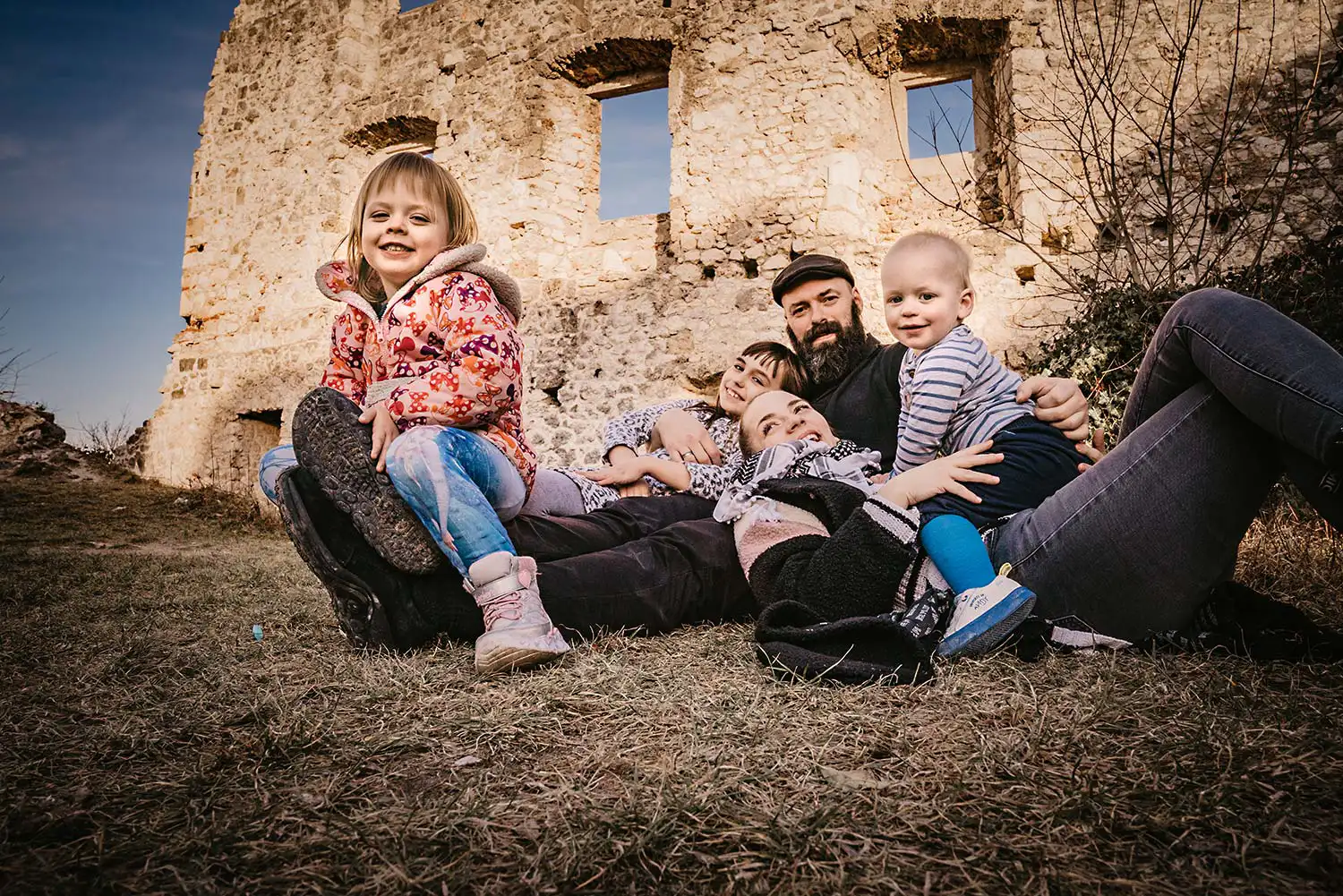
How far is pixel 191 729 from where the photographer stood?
1.35 metres

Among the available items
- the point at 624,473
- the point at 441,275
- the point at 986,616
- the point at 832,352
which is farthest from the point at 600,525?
the point at 832,352

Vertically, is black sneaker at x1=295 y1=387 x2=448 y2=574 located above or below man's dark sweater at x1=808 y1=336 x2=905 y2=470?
below

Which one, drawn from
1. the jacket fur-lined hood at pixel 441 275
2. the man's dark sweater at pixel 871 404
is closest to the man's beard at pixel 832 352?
the man's dark sweater at pixel 871 404

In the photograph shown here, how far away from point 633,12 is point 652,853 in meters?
7.04

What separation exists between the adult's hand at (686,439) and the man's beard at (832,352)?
513mm

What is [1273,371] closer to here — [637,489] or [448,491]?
[448,491]

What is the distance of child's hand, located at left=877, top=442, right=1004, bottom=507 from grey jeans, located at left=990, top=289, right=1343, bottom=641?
136 millimetres

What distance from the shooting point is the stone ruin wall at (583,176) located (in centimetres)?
566

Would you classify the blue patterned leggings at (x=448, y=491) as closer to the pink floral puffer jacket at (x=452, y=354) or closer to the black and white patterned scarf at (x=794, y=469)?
the pink floral puffer jacket at (x=452, y=354)

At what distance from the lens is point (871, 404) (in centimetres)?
269

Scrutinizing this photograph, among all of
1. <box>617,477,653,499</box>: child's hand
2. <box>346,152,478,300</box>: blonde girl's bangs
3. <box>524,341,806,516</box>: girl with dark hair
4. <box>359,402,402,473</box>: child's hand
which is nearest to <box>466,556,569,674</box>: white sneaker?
<box>359,402,402,473</box>: child's hand

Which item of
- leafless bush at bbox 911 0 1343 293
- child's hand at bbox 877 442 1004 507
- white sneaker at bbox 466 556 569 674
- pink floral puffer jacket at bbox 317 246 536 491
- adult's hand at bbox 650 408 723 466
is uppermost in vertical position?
leafless bush at bbox 911 0 1343 293

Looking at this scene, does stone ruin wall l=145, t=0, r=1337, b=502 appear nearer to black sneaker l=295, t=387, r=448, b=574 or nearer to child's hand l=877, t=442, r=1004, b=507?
child's hand l=877, t=442, r=1004, b=507

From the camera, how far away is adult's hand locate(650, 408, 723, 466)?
2.85 m
